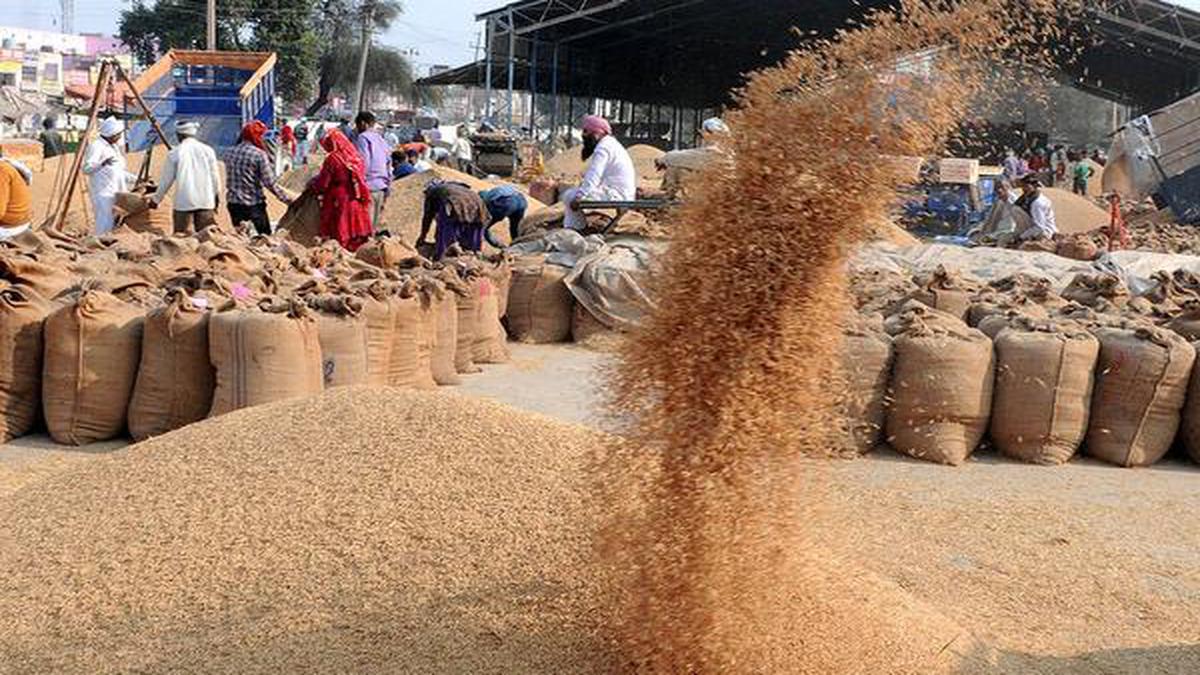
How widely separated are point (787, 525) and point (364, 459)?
1196 mm

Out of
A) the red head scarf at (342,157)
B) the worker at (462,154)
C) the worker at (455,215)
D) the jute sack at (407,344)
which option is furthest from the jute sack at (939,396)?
the worker at (462,154)

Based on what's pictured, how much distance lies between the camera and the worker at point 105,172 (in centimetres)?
842

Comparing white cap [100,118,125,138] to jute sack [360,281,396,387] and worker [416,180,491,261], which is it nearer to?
worker [416,180,491,261]

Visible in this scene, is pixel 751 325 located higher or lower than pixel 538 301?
higher

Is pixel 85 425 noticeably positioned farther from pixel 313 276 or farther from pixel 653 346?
pixel 653 346

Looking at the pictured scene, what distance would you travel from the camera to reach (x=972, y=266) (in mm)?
8180

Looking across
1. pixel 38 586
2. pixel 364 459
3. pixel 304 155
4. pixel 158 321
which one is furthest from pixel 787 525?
pixel 304 155

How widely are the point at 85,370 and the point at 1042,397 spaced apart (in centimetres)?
371

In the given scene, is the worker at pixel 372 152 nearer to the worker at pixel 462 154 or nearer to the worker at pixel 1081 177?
the worker at pixel 462 154

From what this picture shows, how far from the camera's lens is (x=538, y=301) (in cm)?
727

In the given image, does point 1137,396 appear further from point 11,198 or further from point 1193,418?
point 11,198

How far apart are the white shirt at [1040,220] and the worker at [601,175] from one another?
3.61m

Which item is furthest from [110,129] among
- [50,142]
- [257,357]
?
[50,142]

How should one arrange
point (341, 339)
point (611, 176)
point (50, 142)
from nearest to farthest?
point (341, 339) → point (611, 176) → point (50, 142)
